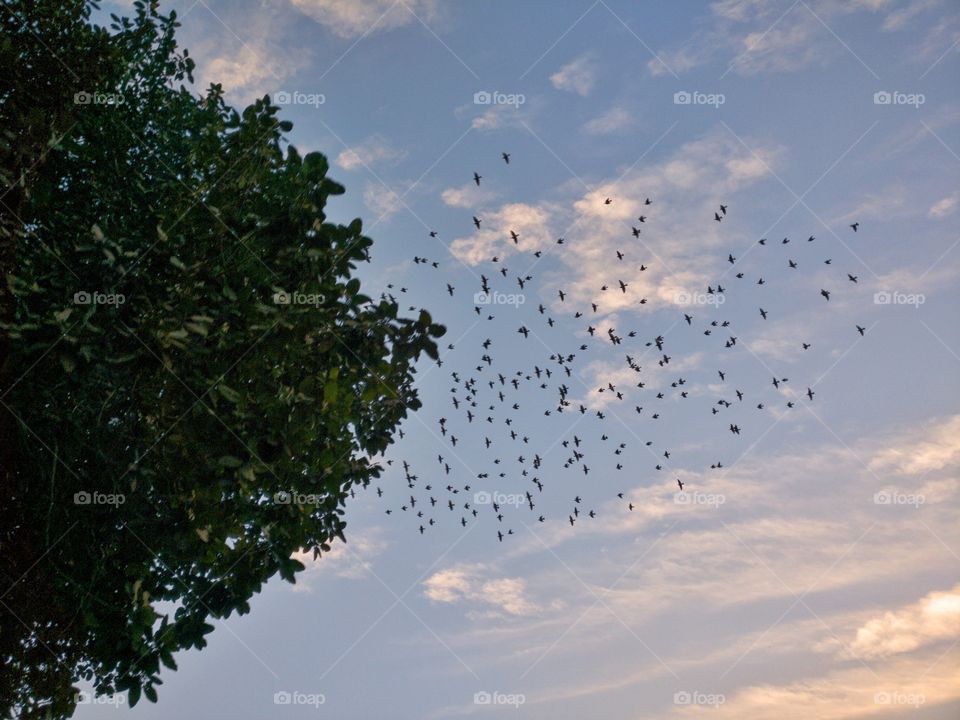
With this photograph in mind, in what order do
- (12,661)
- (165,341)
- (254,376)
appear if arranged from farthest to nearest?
(12,661), (254,376), (165,341)

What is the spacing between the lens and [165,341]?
1201cm

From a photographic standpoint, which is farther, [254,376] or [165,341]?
[254,376]

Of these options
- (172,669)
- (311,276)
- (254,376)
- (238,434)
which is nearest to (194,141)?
(311,276)

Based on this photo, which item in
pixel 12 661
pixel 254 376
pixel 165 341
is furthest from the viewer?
pixel 12 661

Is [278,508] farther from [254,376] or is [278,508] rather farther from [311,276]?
[311,276]

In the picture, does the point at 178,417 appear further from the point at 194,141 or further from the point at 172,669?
the point at 194,141

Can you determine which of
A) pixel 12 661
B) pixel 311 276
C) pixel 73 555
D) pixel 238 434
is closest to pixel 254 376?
pixel 238 434

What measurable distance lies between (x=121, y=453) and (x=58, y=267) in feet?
10.7

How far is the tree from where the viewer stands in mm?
12359

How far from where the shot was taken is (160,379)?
1279 cm

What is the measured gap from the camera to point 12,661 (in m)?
14.4

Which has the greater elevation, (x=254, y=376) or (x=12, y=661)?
(x=254, y=376)

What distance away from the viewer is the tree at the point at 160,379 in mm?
12359

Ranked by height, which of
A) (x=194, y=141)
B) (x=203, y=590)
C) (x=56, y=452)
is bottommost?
(x=203, y=590)
